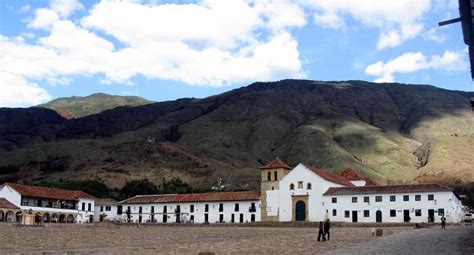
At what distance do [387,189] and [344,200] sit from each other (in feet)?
17.1

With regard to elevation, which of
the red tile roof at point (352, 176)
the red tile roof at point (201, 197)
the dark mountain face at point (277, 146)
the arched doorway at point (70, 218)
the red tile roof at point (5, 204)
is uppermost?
the dark mountain face at point (277, 146)

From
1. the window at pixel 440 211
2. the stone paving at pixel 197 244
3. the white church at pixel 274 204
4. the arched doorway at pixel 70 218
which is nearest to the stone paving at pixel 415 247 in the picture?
the stone paving at pixel 197 244

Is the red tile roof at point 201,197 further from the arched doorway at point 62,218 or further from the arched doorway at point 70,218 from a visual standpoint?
the arched doorway at point 62,218

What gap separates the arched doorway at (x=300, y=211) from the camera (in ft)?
220

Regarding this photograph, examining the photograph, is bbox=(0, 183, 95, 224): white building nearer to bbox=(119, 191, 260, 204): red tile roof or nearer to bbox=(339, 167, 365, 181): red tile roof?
bbox=(119, 191, 260, 204): red tile roof

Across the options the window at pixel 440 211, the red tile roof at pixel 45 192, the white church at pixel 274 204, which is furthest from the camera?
the red tile roof at pixel 45 192

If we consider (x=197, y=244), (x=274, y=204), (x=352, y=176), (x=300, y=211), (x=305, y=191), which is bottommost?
(x=197, y=244)

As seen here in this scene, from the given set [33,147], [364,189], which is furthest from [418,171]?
[33,147]

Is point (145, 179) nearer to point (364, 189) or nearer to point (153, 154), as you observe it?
point (153, 154)

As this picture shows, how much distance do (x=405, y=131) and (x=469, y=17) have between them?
6766 inches

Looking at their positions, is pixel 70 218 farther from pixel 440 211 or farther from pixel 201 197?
pixel 440 211

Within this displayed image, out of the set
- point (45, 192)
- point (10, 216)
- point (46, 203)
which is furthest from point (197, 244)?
point (46, 203)

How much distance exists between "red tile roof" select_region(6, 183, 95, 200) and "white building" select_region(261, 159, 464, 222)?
2939 cm

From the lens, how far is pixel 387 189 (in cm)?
6219
